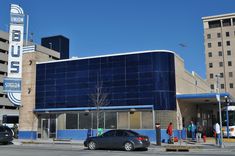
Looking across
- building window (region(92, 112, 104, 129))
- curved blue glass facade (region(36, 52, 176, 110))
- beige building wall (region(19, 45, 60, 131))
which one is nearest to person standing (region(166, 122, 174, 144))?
curved blue glass facade (region(36, 52, 176, 110))

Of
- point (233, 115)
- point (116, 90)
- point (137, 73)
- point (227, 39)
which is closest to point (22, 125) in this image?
point (116, 90)

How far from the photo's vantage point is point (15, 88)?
135 ft

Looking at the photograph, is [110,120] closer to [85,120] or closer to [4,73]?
[85,120]

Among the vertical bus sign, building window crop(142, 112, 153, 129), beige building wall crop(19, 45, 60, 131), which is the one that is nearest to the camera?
building window crop(142, 112, 153, 129)

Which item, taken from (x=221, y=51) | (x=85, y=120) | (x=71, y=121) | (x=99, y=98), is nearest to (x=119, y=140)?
(x=99, y=98)

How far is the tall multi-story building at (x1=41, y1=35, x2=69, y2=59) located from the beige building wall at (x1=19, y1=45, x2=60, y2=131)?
77485 millimetres

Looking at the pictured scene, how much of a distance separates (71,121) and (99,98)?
14.2 feet

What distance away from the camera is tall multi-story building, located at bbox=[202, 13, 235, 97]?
4092 inches

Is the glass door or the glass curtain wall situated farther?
the glass door

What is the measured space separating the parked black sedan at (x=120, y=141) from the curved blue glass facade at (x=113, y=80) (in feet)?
32.4

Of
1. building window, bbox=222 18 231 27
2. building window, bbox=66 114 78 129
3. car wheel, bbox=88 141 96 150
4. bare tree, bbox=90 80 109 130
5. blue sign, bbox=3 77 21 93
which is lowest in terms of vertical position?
car wheel, bbox=88 141 96 150

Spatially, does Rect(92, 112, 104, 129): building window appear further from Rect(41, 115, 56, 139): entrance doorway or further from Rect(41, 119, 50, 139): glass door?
Rect(41, 119, 50, 139): glass door

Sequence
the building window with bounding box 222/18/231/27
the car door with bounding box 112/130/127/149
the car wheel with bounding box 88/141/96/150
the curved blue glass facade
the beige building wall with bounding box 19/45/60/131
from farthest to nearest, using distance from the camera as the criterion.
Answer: the building window with bounding box 222/18/231/27, the beige building wall with bounding box 19/45/60/131, the curved blue glass facade, the car wheel with bounding box 88/141/96/150, the car door with bounding box 112/130/127/149

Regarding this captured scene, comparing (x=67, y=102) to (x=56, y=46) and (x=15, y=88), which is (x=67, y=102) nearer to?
(x=15, y=88)
